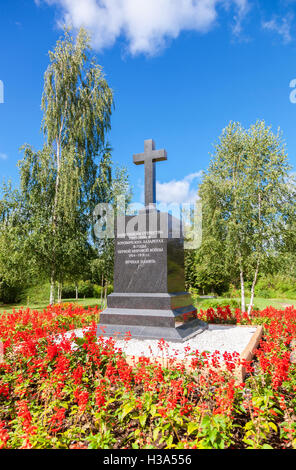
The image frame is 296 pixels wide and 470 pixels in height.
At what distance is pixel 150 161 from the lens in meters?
6.65

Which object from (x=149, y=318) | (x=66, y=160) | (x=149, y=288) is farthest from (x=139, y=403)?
(x=66, y=160)

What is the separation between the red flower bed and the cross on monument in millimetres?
3454

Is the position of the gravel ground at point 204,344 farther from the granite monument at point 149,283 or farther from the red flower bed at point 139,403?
the red flower bed at point 139,403

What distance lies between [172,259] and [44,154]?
9.97 m

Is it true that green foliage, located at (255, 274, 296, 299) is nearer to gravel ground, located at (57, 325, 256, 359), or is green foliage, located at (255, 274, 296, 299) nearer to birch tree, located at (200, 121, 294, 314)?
birch tree, located at (200, 121, 294, 314)

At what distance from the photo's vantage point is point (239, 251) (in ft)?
39.2

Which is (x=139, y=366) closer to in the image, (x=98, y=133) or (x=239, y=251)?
(x=239, y=251)

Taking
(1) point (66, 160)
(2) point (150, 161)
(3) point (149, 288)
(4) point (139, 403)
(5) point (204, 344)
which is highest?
(1) point (66, 160)

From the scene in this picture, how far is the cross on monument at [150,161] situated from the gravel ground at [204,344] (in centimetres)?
297

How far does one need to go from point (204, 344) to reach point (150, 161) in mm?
4053

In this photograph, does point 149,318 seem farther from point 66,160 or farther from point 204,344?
point 66,160

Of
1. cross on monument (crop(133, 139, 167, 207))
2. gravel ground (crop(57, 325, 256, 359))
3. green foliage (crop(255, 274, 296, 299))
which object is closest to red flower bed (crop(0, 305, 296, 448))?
gravel ground (crop(57, 325, 256, 359))

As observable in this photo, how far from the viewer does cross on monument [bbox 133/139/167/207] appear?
21.3 feet
